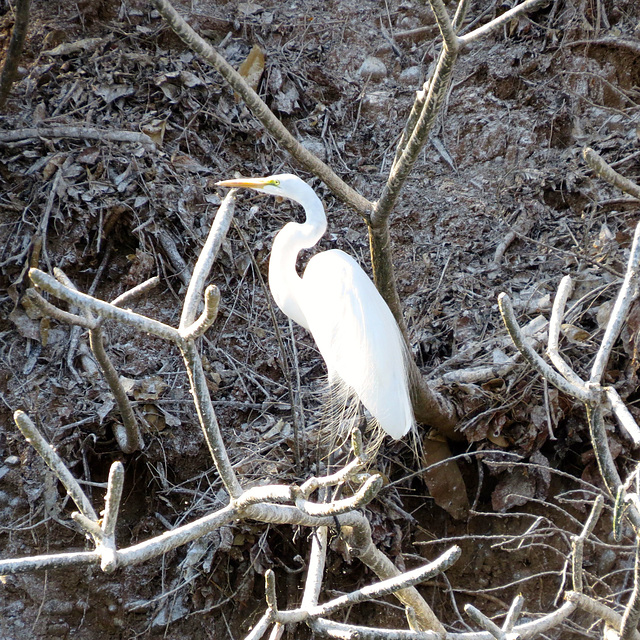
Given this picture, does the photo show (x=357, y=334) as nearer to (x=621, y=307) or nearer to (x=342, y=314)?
(x=342, y=314)

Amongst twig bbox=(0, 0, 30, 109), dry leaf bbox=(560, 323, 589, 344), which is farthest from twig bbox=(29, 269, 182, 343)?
twig bbox=(0, 0, 30, 109)

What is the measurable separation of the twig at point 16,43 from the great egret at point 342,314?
1.40 meters

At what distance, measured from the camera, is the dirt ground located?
9.36 ft

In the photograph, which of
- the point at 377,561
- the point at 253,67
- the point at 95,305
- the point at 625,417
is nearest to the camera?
the point at 95,305

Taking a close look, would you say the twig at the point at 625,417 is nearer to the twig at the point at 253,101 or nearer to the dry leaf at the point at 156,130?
the twig at the point at 253,101

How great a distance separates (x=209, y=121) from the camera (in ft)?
12.9

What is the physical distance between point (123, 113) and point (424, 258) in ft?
6.05

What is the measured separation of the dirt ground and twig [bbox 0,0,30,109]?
343 mm

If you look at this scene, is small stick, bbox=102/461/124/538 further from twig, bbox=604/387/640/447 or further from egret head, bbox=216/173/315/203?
egret head, bbox=216/173/315/203

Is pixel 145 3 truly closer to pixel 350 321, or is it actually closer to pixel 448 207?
pixel 448 207

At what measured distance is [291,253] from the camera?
2734 mm

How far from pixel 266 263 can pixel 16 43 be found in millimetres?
1540

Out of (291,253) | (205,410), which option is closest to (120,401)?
(291,253)

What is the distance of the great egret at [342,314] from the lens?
251 cm
